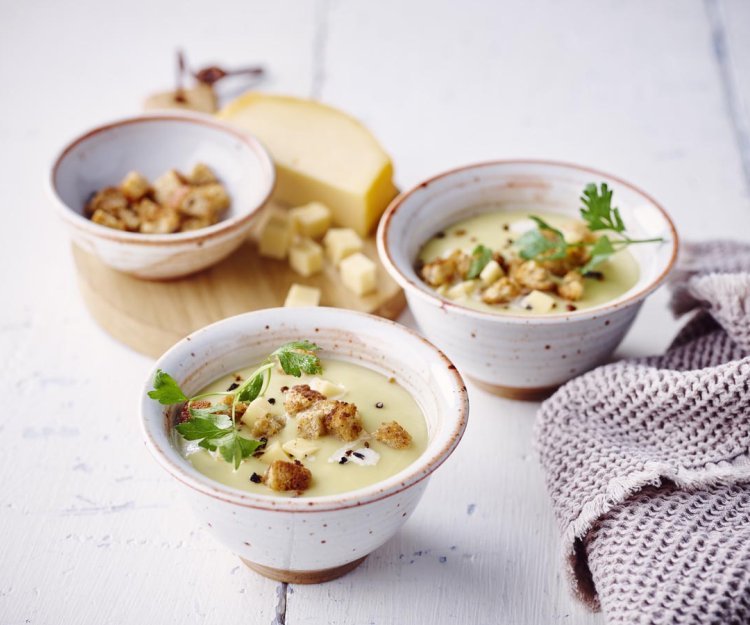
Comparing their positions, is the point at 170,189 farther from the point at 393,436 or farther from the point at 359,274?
the point at 393,436

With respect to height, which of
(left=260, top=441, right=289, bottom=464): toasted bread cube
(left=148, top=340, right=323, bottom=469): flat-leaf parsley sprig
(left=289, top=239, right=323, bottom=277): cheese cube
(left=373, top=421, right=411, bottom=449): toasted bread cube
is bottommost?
(left=289, top=239, right=323, bottom=277): cheese cube

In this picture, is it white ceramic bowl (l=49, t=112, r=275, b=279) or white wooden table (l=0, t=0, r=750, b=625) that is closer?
white wooden table (l=0, t=0, r=750, b=625)

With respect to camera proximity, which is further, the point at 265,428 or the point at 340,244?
the point at 340,244

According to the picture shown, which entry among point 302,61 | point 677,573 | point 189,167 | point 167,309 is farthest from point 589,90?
point 677,573

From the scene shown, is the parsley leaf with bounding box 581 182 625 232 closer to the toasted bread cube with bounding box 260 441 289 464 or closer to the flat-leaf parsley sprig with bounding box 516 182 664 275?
the flat-leaf parsley sprig with bounding box 516 182 664 275

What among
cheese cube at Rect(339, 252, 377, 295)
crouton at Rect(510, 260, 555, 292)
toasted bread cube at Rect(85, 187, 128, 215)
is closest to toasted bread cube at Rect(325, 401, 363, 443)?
crouton at Rect(510, 260, 555, 292)

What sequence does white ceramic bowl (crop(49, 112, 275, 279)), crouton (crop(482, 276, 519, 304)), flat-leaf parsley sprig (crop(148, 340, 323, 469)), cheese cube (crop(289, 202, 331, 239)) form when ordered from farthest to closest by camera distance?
1. cheese cube (crop(289, 202, 331, 239))
2. white ceramic bowl (crop(49, 112, 275, 279))
3. crouton (crop(482, 276, 519, 304))
4. flat-leaf parsley sprig (crop(148, 340, 323, 469))

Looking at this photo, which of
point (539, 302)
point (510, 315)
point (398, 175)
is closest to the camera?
point (510, 315)

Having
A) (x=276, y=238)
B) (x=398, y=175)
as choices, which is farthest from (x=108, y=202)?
(x=398, y=175)
